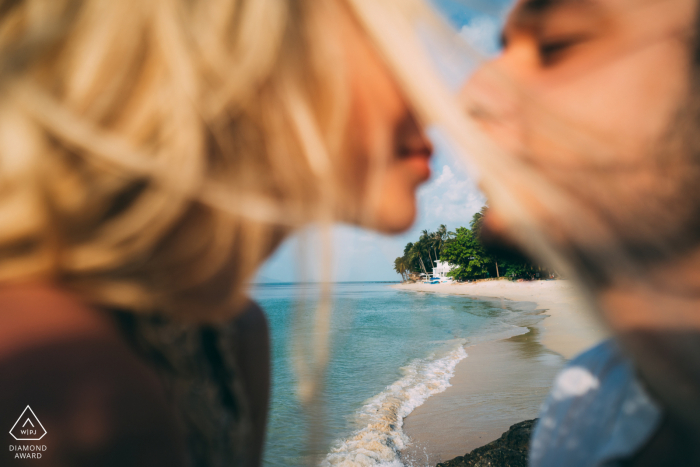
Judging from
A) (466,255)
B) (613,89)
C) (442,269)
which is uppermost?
(613,89)

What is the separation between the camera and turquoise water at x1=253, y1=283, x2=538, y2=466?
5.10ft

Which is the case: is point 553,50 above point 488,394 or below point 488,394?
above

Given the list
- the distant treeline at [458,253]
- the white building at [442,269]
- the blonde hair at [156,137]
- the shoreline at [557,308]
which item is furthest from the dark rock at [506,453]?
the white building at [442,269]

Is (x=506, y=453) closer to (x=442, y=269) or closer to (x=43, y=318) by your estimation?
(x=43, y=318)

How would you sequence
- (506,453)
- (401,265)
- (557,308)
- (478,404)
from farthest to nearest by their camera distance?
(557,308), (478,404), (506,453), (401,265)

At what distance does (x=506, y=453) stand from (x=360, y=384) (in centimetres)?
735

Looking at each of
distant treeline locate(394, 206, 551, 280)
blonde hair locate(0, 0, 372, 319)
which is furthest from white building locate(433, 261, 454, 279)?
blonde hair locate(0, 0, 372, 319)

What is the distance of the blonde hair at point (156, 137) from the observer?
0.73 metres

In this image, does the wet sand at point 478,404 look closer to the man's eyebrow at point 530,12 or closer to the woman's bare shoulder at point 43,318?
the man's eyebrow at point 530,12

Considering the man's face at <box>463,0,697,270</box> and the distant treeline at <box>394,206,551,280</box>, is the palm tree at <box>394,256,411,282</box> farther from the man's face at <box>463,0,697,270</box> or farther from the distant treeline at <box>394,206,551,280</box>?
the distant treeline at <box>394,206,551,280</box>

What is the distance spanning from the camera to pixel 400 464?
244 inches

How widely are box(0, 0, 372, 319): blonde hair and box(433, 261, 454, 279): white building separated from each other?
76.1 m

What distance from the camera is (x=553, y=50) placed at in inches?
56.6

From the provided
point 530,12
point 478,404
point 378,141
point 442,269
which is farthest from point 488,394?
point 442,269
